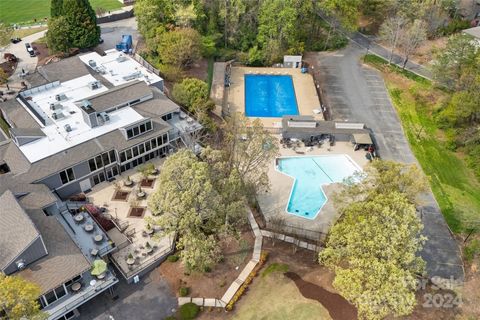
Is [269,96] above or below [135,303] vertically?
above

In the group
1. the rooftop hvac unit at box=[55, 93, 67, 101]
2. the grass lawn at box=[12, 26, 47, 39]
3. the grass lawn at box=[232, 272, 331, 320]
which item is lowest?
the grass lawn at box=[232, 272, 331, 320]

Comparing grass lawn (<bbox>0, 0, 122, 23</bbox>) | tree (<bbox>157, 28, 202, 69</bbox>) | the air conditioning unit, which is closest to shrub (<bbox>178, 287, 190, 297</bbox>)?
the air conditioning unit

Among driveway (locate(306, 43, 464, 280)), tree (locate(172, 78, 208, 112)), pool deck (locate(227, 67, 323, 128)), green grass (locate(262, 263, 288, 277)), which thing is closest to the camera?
green grass (locate(262, 263, 288, 277))

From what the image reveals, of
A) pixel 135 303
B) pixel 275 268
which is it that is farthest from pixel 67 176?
pixel 275 268

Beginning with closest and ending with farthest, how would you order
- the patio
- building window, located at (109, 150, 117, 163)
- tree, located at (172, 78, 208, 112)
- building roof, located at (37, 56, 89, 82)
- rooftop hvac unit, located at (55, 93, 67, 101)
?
1. the patio
2. building window, located at (109, 150, 117, 163)
3. rooftop hvac unit, located at (55, 93, 67, 101)
4. building roof, located at (37, 56, 89, 82)
5. tree, located at (172, 78, 208, 112)

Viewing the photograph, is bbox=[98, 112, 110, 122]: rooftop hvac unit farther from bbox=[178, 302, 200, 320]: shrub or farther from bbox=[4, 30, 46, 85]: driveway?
bbox=[178, 302, 200, 320]: shrub

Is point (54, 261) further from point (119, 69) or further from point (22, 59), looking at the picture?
point (22, 59)
